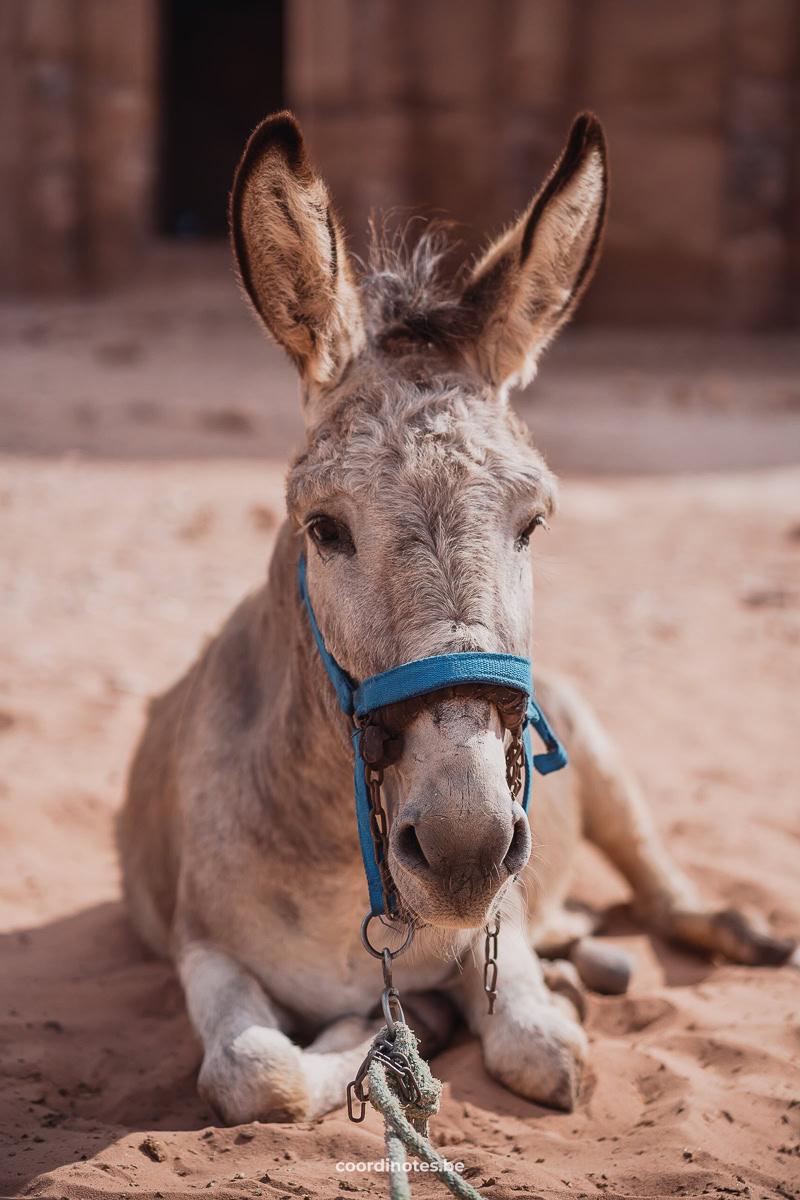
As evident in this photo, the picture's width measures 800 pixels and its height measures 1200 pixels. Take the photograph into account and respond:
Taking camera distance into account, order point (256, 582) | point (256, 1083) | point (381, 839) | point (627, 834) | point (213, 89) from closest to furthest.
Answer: point (381, 839) < point (256, 1083) < point (627, 834) < point (256, 582) < point (213, 89)

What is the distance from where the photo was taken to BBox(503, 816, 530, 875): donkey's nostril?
2193mm

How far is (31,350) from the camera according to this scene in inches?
441

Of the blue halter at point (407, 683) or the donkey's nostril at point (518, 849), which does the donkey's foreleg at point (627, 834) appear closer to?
the blue halter at point (407, 683)

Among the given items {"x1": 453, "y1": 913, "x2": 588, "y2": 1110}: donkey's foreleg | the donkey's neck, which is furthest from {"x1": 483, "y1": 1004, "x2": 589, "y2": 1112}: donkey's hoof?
the donkey's neck

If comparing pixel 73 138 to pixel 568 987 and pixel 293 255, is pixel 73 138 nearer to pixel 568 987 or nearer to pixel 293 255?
pixel 293 255

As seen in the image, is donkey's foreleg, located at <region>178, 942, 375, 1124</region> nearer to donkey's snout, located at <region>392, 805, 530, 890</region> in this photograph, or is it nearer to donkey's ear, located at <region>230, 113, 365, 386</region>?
donkey's snout, located at <region>392, 805, 530, 890</region>

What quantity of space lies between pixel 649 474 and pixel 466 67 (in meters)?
6.11

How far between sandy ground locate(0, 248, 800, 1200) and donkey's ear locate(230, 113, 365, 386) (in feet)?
2.78

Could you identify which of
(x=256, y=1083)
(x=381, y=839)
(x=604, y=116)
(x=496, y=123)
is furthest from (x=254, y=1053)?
(x=604, y=116)

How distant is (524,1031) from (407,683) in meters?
1.29

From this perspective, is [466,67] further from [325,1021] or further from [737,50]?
[325,1021]

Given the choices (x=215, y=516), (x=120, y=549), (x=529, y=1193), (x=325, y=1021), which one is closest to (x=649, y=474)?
(x=215, y=516)

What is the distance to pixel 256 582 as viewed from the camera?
6.84 metres

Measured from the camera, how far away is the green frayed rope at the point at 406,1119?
1956 millimetres
